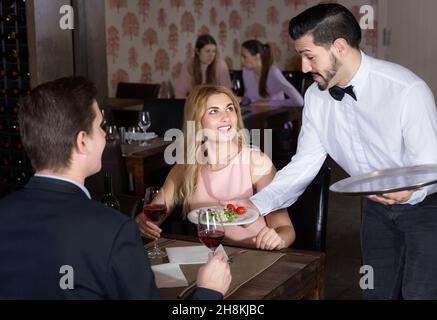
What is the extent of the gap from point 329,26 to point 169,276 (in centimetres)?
94

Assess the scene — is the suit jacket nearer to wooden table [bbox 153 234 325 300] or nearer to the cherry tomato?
wooden table [bbox 153 234 325 300]

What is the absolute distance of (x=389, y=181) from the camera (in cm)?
198

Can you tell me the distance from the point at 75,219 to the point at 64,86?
305 mm

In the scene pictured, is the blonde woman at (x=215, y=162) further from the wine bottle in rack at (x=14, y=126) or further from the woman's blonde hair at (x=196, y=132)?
the wine bottle in rack at (x=14, y=126)

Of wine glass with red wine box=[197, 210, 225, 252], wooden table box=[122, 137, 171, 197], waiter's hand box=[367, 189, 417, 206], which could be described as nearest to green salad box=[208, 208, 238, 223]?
wine glass with red wine box=[197, 210, 225, 252]

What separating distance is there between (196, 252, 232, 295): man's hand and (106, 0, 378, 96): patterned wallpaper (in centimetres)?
537

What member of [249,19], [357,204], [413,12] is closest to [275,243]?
[357,204]

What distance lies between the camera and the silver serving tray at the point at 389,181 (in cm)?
182

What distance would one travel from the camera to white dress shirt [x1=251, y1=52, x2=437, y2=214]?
2070 mm

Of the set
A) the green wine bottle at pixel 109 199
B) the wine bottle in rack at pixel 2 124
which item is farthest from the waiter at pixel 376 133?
the wine bottle in rack at pixel 2 124

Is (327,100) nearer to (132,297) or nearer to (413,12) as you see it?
(132,297)

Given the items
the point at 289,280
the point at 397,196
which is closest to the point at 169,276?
the point at 289,280

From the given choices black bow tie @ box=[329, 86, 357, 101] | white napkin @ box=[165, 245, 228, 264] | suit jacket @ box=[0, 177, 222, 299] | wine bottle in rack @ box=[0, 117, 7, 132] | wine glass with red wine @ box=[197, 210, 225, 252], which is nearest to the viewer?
suit jacket @ box=[0, 177, 222, 299]
